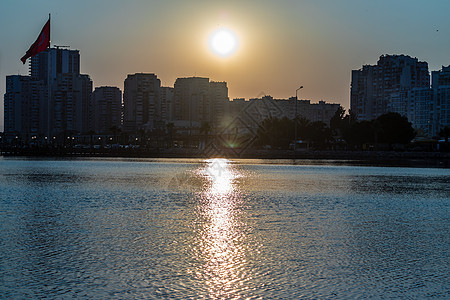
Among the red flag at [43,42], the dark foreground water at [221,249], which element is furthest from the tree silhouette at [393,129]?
the dark foreground water at [221,249]

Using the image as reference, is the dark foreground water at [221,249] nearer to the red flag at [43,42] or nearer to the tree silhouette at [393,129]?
the red flag at [43,42]

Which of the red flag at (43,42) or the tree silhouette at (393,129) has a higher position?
the red flag at (43,42)

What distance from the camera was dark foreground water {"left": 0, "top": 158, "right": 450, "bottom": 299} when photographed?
948 cm

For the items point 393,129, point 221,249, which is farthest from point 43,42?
point 393,129

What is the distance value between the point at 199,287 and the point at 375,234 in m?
7.91

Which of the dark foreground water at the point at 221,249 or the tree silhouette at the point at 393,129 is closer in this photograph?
the dark foreground water at the point at 221,249

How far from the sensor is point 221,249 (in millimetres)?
12945

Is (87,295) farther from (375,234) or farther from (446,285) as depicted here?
(375,234)

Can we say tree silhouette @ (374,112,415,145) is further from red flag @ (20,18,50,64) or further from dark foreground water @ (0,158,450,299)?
dark foreground water @ (0,158,450,299)

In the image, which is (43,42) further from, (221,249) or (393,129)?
(393,129)

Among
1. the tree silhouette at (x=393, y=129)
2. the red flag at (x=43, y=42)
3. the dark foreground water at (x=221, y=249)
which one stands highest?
the red flag at (x=43, y=42)

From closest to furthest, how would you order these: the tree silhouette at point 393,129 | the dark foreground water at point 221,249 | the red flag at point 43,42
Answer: the dark foreground water at point 221,249 → the red flag at point 43,42 → the tree silhouette at point 393,129

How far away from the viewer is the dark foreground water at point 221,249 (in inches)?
373

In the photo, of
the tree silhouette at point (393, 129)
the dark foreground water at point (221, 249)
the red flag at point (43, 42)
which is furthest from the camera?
the tree silhouette at point (393, 129)
